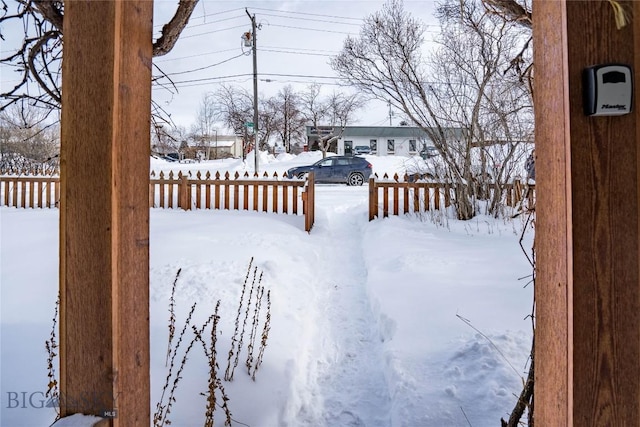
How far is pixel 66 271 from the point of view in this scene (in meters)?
0.92

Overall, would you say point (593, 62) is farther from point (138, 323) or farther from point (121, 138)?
point (138, 323)

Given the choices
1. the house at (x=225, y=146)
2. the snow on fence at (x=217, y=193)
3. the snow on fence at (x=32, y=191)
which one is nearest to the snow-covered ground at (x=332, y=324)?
the snow on fence at (x=217, y=193)

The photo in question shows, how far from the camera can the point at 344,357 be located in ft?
8.32

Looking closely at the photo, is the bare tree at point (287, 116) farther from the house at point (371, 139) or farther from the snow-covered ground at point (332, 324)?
the snow-covered ground at point (332, 324)

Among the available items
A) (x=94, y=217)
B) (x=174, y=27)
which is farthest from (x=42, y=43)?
(x=94, y=217)

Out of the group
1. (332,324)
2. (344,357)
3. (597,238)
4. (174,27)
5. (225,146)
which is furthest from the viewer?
(225,146)

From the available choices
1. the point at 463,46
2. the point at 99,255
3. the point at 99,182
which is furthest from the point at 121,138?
the point at 463,46

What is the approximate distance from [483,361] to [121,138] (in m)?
2.21

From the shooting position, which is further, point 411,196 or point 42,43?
point 411,196

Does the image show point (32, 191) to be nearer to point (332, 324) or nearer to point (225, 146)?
point (332, 324)

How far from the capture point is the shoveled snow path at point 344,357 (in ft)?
6.45

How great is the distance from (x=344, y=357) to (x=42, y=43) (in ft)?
8.43

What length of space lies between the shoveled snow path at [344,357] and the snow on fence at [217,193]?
212 cm

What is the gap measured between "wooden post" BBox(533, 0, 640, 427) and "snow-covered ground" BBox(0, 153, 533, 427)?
1125 millimetres
